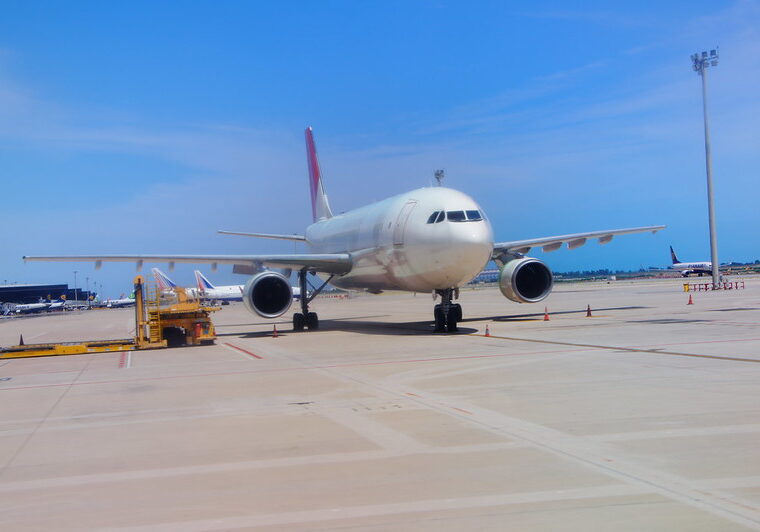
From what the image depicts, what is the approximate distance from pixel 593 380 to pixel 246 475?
18.7ft

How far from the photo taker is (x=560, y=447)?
615 cm

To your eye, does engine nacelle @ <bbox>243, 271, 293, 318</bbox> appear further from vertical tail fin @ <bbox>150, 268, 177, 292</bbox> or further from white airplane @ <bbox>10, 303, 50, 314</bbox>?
white airplane @ <bbox>10, 303, 50, 314</bbox>

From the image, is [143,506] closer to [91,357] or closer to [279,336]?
[91,357]

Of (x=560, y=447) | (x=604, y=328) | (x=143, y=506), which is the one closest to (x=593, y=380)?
(x=560, y=447)

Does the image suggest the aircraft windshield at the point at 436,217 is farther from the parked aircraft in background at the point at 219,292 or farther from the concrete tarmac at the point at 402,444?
the parked aircraft in background at the point at 219,292

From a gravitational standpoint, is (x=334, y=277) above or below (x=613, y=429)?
above

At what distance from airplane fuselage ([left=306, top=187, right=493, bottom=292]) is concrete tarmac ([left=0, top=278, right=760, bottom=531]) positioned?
5365 mm

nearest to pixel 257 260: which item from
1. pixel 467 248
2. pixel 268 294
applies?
pixel 268 294

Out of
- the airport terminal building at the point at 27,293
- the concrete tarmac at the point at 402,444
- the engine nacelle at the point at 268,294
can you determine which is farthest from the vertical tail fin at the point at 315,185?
the airport terminal building at the point at 27,293

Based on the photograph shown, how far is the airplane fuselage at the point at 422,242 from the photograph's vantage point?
1867 centimetres

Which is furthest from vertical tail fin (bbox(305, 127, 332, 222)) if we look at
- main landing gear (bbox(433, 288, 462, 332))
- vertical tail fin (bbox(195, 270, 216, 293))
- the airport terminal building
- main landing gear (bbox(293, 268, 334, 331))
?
the airport terminal building

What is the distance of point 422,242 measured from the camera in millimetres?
19203

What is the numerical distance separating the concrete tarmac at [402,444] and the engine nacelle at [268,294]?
8.10 metres

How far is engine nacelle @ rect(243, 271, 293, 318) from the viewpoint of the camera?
21828 millimetres
